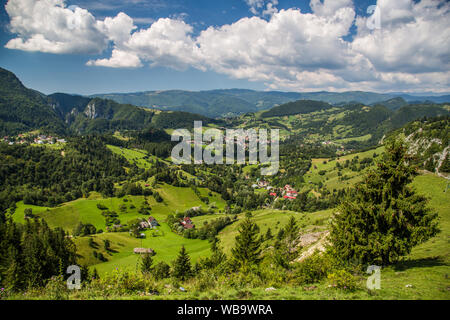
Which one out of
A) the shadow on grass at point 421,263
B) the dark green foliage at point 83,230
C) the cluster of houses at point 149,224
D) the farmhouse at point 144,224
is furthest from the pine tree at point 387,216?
the dark green foliage at point 83,230

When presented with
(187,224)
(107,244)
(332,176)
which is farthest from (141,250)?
(332,176)

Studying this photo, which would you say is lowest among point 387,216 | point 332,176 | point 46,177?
point 46,177

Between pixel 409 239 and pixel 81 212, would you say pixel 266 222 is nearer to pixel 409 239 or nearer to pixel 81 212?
pixel 409 239

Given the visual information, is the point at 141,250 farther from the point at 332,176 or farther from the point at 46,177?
the point at 332,176

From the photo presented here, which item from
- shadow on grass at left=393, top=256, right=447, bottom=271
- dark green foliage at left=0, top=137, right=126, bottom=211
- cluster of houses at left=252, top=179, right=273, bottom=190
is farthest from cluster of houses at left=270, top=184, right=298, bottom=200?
shadow on grass at left=393, top=256, right=447, bottom=271
